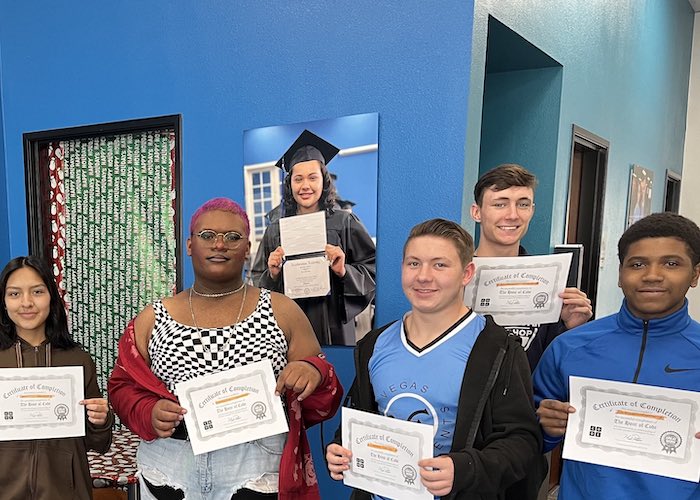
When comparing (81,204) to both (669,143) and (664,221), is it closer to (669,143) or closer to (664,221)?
(664,221)

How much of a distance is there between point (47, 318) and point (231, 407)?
0.87 meters

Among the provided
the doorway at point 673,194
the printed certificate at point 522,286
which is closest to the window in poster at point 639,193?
the doorway at point 673,194

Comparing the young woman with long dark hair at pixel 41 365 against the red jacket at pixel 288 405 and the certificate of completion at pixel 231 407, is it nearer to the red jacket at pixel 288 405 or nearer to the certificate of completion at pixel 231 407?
the red jacket at pixel 288 405

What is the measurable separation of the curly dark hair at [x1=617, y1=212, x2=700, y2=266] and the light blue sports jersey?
0.42m

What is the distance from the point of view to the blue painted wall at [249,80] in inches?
85.4

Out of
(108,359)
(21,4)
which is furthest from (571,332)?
(21,4)

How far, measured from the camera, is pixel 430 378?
1.36 m

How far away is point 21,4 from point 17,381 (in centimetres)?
264

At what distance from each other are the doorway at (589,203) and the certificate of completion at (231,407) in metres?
2.87

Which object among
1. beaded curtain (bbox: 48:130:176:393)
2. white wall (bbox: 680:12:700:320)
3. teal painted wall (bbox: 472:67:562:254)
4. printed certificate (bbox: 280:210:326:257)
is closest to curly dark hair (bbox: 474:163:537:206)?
printed certificate (bbox: 280:210:326:257)

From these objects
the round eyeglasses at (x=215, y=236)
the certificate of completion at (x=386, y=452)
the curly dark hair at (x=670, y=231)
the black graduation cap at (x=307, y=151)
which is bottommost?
the certificate of completion at (x=386, y=452)

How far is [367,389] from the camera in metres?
1.46

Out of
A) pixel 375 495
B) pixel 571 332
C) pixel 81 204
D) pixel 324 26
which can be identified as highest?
pixel 324 26

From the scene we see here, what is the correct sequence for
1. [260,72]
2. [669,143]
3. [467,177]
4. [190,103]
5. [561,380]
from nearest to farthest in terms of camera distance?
[561,380] → [467,177] → [260,72] → [190,103] → [669,143]
